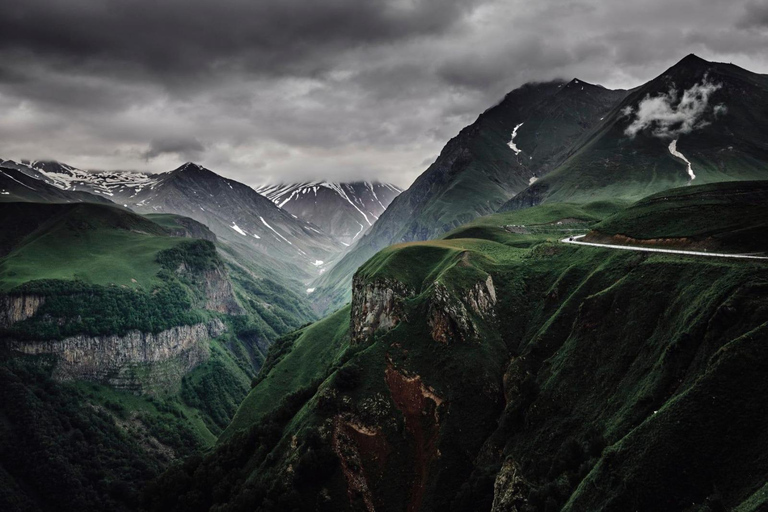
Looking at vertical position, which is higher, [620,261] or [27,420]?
[27,420]

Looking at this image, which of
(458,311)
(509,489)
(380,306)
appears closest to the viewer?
(509,489)

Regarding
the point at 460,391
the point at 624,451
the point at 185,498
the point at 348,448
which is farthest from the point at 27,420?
the point at 624,451

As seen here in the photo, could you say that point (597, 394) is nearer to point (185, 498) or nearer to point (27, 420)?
point (185, 498)

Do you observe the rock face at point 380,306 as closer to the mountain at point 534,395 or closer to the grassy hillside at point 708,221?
the mountain at point 534,395

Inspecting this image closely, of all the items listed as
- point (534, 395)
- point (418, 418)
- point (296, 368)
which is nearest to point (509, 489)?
point (534, 395)

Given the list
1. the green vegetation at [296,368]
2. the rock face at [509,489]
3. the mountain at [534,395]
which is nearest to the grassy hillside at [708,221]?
the mountain at [534,395]

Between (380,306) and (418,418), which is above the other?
(380,306)

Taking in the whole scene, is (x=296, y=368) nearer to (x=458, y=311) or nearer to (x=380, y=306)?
A: (x=380, y=306)

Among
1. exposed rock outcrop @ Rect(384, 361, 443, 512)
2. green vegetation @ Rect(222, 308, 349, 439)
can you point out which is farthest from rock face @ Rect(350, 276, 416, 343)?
exposed rock outcrop @ Rect(384, 361, 443, 512)
